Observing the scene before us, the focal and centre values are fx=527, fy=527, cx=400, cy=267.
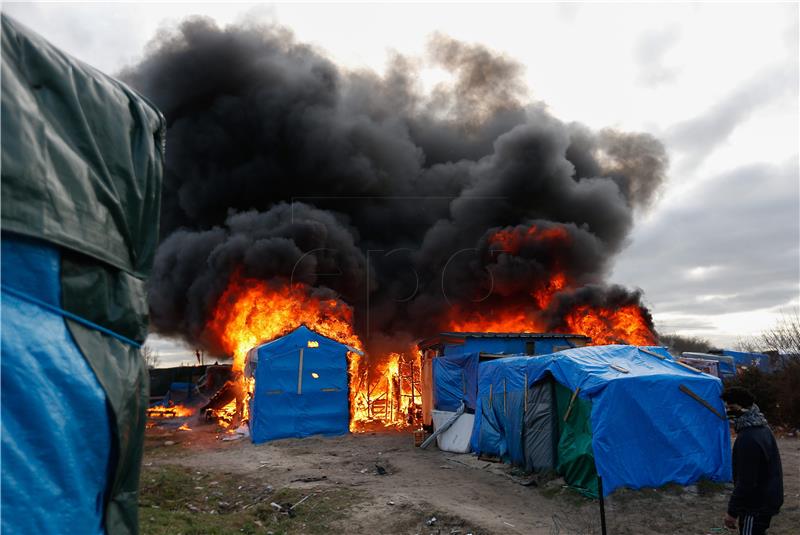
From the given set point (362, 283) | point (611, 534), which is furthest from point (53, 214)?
point (362, 283)

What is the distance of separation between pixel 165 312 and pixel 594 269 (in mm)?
28204

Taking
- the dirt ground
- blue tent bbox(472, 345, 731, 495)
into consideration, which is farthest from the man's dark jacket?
blue tent bbox(472, 345, 731, 495)

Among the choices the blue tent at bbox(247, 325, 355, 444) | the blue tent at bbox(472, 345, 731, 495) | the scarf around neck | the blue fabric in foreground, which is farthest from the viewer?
the blue tent at bbox(247, 325, 355, 444)

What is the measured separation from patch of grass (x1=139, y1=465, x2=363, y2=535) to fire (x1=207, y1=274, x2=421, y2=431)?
13857 mm

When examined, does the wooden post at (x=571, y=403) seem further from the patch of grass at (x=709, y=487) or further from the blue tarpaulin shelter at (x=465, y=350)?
the blue tarpaulin shelter at (x=465, y=350)

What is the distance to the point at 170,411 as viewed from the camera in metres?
26.9

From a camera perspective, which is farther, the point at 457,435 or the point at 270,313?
the point at 270,313

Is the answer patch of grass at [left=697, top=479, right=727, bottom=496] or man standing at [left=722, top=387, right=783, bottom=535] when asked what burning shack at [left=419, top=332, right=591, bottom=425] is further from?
man standing at [left=722, top=387, right=783, bottom=535]

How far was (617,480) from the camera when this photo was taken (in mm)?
9258

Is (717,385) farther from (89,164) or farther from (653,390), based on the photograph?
(89,164)

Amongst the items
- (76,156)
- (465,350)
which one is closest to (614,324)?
(465,350)

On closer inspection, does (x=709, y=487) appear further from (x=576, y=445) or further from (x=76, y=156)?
(x=76, y=156)

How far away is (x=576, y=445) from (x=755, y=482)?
4891 mm

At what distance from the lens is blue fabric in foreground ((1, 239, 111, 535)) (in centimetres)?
202
